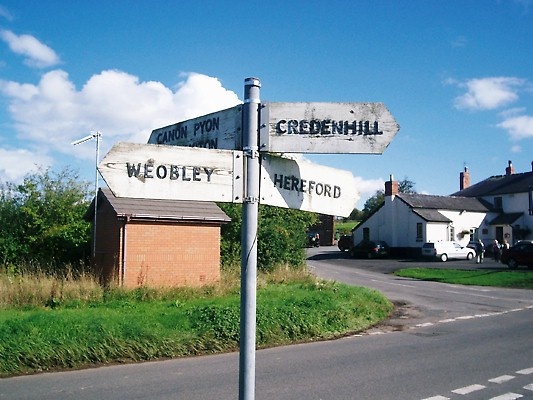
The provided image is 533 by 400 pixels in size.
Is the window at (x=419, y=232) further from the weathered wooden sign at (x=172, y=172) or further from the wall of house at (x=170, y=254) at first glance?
the weathered wooden sign at (x=172, y=172)

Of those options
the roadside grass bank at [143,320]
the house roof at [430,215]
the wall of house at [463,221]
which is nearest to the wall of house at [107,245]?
the roadside grass bank at [143,320]

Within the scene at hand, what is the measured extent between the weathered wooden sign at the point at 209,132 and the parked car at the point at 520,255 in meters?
33.9

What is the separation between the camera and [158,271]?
1684cm

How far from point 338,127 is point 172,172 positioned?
3.32 feet

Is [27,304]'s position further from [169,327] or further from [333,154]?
[333,154]

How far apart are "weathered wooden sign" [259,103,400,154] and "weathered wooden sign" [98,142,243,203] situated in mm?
348

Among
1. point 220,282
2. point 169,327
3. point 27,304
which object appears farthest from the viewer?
point 220,282

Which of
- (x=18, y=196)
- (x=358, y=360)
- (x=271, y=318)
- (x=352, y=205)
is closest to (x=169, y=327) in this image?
(x=271, y=318)

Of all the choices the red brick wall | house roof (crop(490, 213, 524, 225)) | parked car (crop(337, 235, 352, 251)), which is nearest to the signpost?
the red brick wall

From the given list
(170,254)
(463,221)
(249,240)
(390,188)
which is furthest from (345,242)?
(249,240)

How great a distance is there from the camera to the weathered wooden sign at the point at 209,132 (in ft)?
10.4

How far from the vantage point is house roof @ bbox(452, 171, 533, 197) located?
5175 centimetres

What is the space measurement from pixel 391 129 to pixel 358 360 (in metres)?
6.87

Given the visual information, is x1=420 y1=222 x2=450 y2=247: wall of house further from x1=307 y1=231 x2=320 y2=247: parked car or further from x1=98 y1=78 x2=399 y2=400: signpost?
x1=98 y1=78 x2=399 y2=400: signpost
